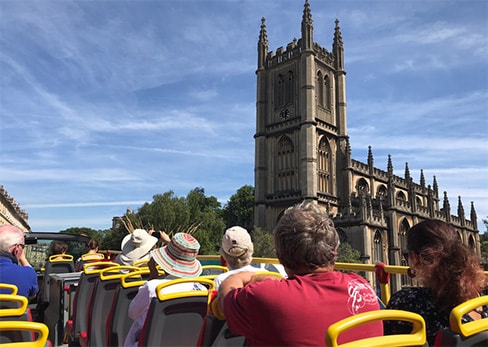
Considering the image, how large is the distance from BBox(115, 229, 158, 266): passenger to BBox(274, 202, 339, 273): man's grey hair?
4005mm

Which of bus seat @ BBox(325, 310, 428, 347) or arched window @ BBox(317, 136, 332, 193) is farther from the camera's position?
arched window @ BBox(317, 136, 332, 193)

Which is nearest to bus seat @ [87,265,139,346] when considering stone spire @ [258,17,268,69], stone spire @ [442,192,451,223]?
stone spire @ [258,17,268,69]

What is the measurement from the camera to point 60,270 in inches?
274

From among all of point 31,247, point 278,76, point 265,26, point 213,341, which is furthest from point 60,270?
point 265,26

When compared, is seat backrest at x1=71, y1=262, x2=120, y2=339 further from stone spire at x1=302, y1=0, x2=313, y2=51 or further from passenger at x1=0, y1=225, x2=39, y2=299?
stone spire at x1=302, y1=0, x2=313, y2=51

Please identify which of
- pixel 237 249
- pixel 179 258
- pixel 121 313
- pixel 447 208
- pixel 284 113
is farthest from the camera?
pixel 447 208

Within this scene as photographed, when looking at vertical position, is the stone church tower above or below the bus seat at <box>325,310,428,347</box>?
above

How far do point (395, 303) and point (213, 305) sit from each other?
3.70ft

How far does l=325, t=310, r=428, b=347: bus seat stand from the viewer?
1440 millimetres

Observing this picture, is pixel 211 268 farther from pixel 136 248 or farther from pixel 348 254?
pixel 348 254

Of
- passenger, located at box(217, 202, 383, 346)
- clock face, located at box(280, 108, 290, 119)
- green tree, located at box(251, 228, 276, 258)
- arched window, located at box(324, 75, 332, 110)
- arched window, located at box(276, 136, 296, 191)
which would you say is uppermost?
arched window, located at box(324, 75, 332, 110)

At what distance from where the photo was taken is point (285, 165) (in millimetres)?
44406

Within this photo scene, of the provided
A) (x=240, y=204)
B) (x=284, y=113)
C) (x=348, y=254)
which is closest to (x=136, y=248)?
(x=348, y=254)

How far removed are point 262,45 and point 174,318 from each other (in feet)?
165
